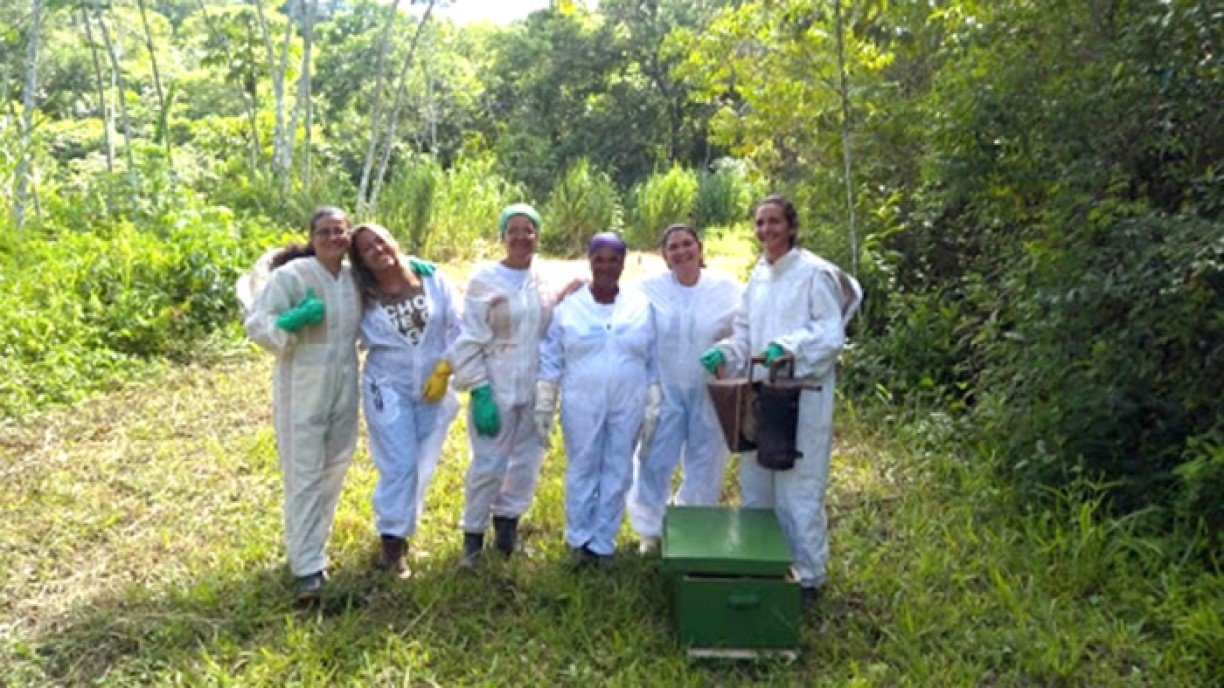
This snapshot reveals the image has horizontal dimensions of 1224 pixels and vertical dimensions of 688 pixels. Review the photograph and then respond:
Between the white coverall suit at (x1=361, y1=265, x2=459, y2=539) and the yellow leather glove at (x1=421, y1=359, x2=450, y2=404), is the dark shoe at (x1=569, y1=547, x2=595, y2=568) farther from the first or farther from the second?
the yellow leather glove at (x1=421, y1=359, x2=450, y2=404)

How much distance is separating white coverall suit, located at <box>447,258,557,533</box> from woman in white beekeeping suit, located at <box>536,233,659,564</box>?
0.21 feet

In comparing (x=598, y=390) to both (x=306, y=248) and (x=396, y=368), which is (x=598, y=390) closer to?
(x=396, y=368)

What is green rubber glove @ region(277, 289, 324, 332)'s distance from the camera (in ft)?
10.0

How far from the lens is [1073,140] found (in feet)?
12.4

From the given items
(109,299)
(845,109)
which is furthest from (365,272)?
(109,299)

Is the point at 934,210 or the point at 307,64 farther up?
the point at 307,64

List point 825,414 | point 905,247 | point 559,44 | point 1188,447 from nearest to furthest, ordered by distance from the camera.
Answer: point 825,414 < point 1188,447 < point 905,247 < point 559,44

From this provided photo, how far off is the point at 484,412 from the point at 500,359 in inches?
8.2

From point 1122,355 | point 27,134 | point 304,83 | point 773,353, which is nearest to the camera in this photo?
point 773,353

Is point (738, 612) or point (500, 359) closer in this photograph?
point (738, 612)

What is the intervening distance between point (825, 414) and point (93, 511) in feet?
10.4

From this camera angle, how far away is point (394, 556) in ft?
11.3

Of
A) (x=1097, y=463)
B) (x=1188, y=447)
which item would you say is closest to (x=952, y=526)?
(x=1097, y=463)

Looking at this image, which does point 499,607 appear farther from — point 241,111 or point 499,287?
point 241,111
